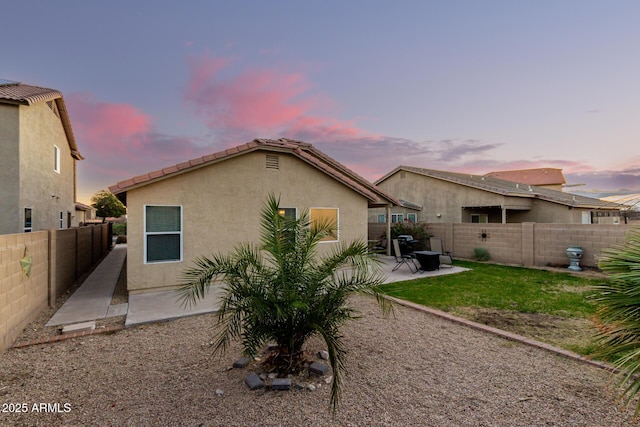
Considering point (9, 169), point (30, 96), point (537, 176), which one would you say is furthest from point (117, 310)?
point (537, 176)

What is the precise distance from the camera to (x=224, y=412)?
10.1 feet

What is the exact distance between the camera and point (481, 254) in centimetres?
1354

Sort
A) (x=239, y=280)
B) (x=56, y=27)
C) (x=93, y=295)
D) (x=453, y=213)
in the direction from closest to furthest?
(x=239, y=280) < (x=93, y=295) < (x=56, y=27) < (x=453, y=213)

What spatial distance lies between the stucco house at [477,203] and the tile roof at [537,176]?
2351 centimetres

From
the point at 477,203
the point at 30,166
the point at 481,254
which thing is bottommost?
the point at 481,254

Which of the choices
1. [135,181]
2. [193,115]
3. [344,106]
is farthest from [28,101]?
[344,106]

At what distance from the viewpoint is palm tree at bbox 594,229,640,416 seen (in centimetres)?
205

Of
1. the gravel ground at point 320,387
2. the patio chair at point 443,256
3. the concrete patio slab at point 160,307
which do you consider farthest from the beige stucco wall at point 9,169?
the patio chair at point 443,256

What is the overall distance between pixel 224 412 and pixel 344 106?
45.5 feet

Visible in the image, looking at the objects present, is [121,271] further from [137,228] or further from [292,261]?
[292,261]

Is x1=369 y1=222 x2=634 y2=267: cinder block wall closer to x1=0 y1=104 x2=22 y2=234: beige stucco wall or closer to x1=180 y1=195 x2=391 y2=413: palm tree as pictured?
x1=180 y1=195 x2=391 y2=413: palm tree

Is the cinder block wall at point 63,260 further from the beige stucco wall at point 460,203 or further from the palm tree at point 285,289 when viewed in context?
the beige stucco wall at point 460,203

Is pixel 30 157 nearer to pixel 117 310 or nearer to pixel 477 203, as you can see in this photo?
pixel 117 310

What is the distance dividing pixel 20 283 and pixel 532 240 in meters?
15.5
